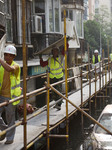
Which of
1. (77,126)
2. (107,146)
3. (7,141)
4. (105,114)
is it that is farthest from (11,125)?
(77,126)

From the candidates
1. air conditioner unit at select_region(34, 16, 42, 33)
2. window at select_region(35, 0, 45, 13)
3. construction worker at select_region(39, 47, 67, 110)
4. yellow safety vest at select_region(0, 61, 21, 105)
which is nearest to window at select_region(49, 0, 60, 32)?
window at select_region(35, 0, 45, 13)

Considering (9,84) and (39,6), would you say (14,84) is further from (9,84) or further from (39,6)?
(39,6)

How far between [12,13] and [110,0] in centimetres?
8755

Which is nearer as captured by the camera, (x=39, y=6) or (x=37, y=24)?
(x=37, y=24)

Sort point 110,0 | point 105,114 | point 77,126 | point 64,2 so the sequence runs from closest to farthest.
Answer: point 105,114 < point 77,126 < point 64,2 < point 110,0

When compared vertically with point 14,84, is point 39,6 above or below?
above

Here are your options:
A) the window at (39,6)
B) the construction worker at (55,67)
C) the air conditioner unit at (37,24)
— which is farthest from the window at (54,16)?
the construction worker at (55,67)

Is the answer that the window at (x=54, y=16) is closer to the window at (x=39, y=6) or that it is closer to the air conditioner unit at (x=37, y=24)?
the window at (x=39, y=6)

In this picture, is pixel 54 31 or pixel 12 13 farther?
pixel 54 31

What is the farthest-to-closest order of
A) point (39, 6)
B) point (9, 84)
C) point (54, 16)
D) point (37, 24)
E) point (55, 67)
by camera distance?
point (54, 16)
point (39, 6)
point (37, 24)
point (55, 67)
point (9, 84)

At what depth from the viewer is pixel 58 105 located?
32.8 ft

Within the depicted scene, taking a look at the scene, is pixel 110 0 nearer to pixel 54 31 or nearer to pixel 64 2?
pixel 64 2

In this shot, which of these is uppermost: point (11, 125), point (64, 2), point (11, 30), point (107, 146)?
point (64, 2)

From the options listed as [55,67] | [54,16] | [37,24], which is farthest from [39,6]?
[55,67]
